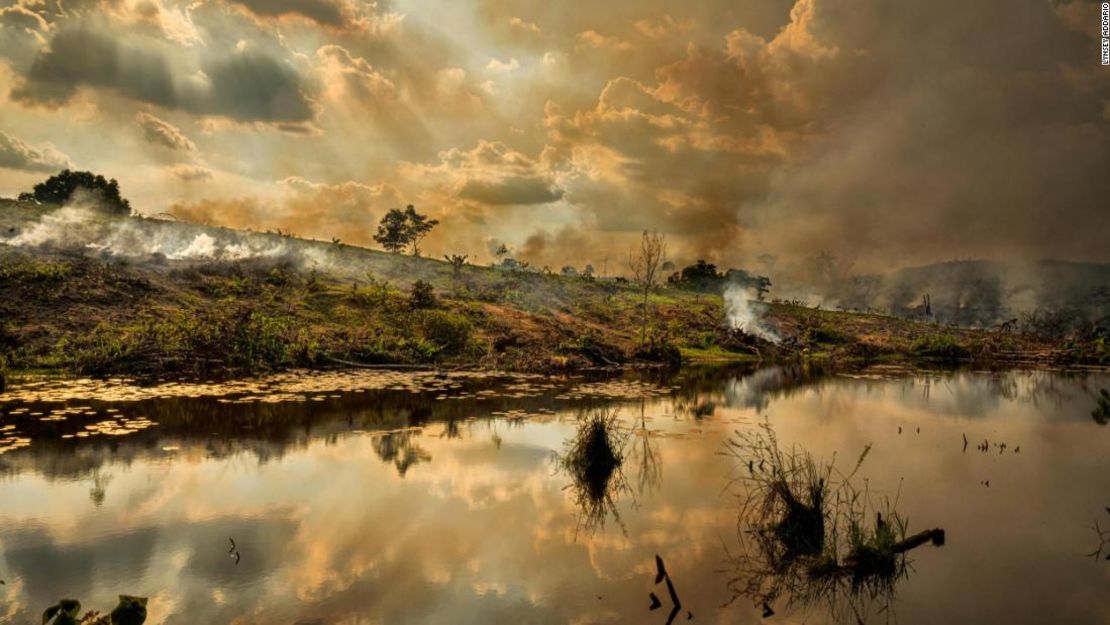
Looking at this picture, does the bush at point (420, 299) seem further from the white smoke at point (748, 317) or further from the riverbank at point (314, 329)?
the white smoke at point (748, 317)

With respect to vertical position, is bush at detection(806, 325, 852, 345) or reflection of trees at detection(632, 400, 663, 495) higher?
bush at detection(806, 325, 852, 345)

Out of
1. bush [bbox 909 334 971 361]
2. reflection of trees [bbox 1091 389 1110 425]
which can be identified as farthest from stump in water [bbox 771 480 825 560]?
bush [bbox 909 334 971 361]

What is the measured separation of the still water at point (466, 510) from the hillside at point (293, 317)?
7493 mm

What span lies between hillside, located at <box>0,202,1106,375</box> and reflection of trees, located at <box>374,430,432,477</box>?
14.5 metres

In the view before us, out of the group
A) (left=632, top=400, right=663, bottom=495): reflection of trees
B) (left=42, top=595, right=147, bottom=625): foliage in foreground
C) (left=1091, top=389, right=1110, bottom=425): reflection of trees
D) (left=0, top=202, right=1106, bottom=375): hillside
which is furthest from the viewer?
(left=0, top=202, right=1106, bottom=375): hillside

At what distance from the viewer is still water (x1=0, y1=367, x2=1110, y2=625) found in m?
6.80

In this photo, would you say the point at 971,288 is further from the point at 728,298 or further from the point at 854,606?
the point at 854,606

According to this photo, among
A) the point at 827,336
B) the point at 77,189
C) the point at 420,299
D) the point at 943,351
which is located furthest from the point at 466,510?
the point at 77,189

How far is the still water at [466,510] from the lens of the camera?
Answer: 680 cm

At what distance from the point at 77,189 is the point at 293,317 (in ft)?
124

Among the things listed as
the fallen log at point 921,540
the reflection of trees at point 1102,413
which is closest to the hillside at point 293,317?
the reflection of trees at point 1102,413

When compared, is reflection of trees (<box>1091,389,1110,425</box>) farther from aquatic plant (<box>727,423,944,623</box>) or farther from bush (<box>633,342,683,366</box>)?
bush (<box>633,342,683,366</box>)

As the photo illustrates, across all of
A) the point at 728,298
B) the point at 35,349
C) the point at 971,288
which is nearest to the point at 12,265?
the point at 35,349

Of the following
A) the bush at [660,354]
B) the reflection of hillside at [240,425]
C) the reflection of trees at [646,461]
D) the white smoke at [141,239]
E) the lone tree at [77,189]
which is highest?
the lone tree at [77,189]
